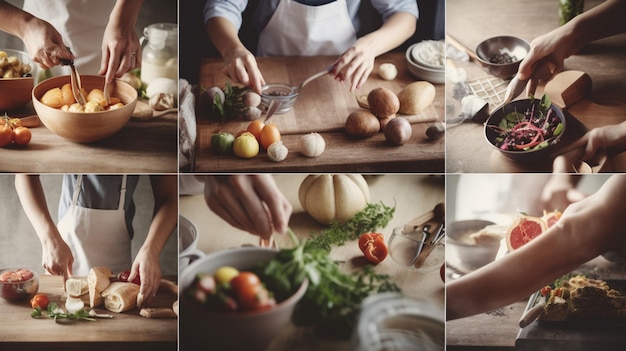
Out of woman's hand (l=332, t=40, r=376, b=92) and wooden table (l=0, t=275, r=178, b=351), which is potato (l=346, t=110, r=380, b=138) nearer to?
woman's hand (l=332, t=40, r=376, b=92)

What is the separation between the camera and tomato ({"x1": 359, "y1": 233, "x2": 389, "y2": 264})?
2.40m

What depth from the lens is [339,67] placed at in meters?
2.41

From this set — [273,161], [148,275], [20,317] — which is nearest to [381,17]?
[273,161]

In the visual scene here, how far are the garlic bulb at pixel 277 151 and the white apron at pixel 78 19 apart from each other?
0.66 meters

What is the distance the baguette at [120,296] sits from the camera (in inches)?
93.7

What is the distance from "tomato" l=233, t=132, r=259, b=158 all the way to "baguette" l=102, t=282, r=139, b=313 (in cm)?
59

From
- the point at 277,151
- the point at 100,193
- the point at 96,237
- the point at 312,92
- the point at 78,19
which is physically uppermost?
the point at 78,19

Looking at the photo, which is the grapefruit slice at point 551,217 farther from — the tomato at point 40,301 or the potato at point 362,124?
the tomato at point 40,301

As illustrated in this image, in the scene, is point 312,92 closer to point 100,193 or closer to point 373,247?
point 373,247

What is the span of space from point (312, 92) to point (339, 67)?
0.41ft

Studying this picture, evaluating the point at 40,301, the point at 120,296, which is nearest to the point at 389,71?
the point at 120,296

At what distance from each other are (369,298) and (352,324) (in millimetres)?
106

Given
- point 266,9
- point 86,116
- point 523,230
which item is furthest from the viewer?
point 523,230

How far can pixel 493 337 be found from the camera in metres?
2.51
